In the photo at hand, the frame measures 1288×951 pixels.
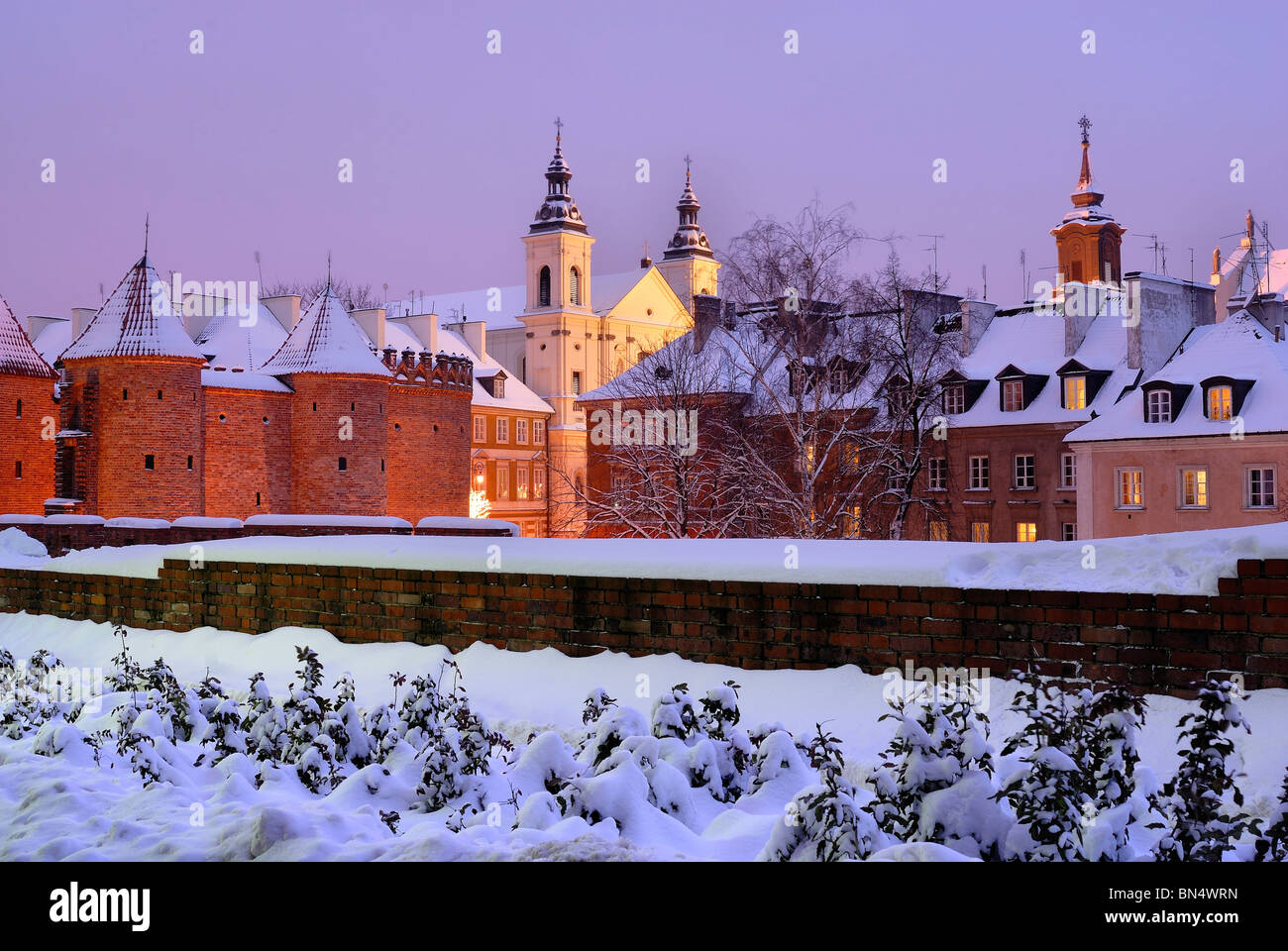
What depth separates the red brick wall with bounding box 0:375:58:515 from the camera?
43.4 metres

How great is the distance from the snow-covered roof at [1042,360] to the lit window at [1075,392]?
0.64ft

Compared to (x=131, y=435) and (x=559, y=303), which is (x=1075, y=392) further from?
(x=559, y=303)

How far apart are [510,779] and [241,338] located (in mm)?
50938

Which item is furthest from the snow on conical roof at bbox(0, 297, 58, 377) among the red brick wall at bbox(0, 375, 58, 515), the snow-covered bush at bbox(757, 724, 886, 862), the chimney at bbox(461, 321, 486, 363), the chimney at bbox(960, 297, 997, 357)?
the snow-covered bush at bbox(757, 724, 886, 862)

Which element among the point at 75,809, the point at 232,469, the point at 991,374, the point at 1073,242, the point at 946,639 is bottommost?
the point at 75,809

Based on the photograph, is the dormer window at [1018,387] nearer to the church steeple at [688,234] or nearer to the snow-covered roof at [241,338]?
the snow-covered roof at [241,338]

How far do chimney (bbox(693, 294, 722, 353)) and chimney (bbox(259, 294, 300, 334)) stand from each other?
24.3m

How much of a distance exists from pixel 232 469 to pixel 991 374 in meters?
26.9

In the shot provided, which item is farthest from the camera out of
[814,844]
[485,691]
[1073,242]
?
[1073,242]

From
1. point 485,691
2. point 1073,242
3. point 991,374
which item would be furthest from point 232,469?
point 485,691

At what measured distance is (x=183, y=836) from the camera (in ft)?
16.9

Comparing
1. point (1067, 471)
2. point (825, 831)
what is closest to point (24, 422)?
point (1067, 471)
